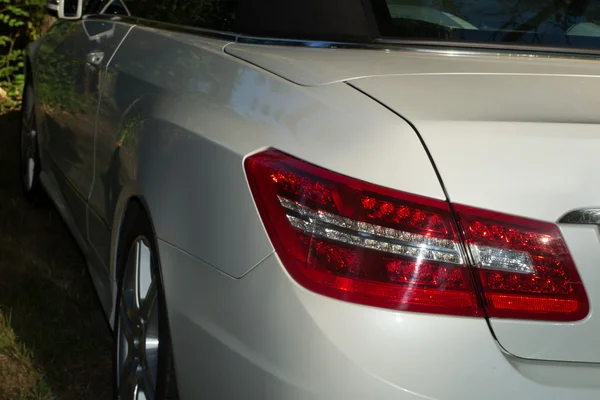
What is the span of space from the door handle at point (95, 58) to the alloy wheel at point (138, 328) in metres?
1.08

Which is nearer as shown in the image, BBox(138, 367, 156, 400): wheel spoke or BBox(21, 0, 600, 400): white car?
BBox(21, 0, 600, 400): white car

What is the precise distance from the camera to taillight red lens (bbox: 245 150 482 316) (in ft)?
6.66

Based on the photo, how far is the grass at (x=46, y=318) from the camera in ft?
12.3

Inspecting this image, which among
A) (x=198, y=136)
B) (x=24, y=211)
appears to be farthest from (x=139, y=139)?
(x=24, y=211)

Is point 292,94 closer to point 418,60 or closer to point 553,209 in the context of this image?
point 418,60

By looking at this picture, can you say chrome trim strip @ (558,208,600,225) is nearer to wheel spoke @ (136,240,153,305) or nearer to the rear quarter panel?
the rear quarter panel

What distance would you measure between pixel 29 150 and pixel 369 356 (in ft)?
13.9

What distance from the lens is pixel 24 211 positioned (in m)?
5.89

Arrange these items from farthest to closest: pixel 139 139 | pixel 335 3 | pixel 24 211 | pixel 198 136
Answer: pixel 24 211 → pixel 139 139 → pixel 335 3 → pixel 198 136

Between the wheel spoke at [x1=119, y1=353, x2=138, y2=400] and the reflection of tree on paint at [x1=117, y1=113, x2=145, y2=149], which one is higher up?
the reflection of tree on paint at [x1=117, y1=113, x2=145, y2=149]

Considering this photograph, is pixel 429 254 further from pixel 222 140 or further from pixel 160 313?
pixel 160 313

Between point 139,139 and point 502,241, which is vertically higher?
point 502,241

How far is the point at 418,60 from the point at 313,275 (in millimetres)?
746

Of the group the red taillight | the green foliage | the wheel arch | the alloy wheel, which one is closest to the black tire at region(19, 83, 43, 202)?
the wheel arch
